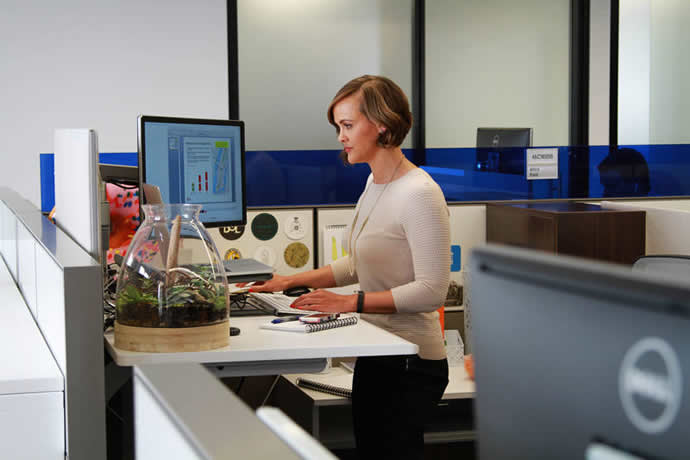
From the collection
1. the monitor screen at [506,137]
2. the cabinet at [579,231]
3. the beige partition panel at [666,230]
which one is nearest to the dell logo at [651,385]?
the cabinet at [579,231]

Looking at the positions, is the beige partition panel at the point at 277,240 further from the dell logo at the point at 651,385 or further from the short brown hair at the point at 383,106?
the dell logo at the point at 651,385

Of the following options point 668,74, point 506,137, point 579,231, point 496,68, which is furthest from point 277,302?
point 668,74

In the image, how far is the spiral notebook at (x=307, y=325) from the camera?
182cm

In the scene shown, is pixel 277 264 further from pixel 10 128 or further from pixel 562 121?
pixel 562 121

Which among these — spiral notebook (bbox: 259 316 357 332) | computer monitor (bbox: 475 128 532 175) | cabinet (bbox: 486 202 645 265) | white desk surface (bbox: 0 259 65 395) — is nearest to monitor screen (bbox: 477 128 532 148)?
computer monitor (bbox: 475 128 532 175)

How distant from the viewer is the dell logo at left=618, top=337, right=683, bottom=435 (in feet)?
0.92

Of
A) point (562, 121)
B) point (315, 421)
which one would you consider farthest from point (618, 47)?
point (315, 421)

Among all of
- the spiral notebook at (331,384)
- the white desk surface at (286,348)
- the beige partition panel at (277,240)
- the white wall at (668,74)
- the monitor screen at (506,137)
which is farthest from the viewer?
the white wall at (668,74)

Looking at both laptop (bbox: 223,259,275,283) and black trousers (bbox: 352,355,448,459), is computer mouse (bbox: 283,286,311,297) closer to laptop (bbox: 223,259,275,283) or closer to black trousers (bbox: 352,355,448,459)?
laptop (bbox: 223,259,275,283)

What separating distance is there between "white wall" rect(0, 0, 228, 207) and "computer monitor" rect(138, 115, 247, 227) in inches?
76.6

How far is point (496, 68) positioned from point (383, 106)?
3.06 m

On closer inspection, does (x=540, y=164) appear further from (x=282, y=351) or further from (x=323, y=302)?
(x=282, y=351)

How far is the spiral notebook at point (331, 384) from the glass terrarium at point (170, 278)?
1.25 metres

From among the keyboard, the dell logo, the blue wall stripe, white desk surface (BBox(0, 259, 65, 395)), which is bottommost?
white desk surface (BBox(0, 259, 65, 395))
